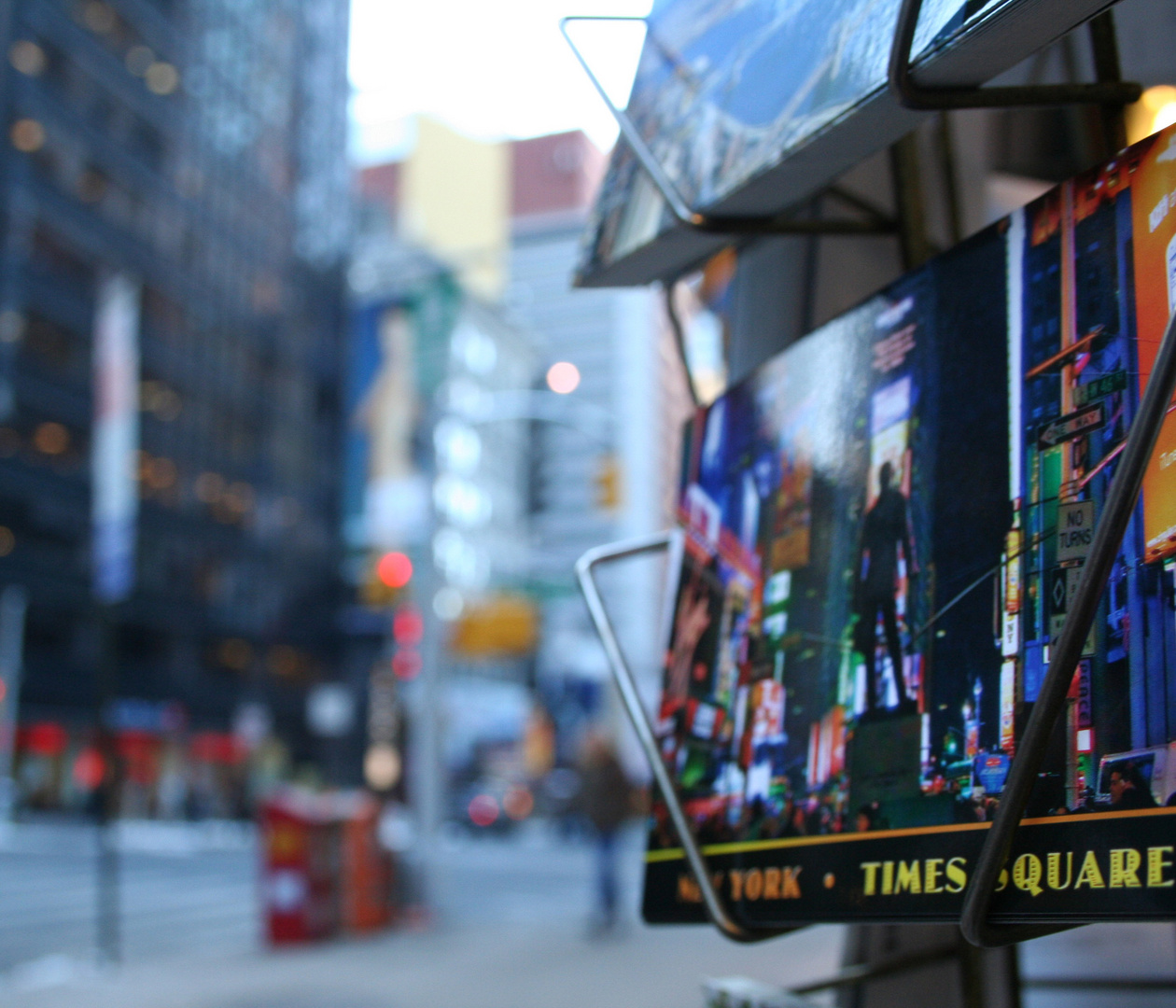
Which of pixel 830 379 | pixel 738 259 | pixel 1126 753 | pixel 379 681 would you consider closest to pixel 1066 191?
pixel 830 379

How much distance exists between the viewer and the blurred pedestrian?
1179 centimetres

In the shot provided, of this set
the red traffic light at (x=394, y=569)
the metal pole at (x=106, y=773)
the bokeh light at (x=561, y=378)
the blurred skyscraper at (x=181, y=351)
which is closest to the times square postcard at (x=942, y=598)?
the metal pole at (x=106, y=773)

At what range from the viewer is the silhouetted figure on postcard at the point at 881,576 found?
189cm

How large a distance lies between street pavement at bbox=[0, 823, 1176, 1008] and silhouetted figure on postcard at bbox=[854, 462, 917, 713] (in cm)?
331

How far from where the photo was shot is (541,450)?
3709 centimetres

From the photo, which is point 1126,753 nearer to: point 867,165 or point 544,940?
point 867,165

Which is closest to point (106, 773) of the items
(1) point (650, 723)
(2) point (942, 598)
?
(1) point (650, 723)

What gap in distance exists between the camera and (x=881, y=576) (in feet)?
6.41

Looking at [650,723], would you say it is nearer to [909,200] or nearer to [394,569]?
[909,200]

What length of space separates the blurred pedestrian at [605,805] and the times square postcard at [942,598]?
9.76m

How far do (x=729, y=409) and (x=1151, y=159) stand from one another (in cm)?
105

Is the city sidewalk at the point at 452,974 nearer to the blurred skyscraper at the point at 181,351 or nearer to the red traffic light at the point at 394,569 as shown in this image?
the red traffic light at the point at 394,569

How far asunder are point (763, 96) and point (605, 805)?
423 inches

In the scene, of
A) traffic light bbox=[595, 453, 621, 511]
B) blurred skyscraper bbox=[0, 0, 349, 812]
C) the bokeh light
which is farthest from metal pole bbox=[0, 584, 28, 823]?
traffic light bbox=[595, 453, 621, 511]
